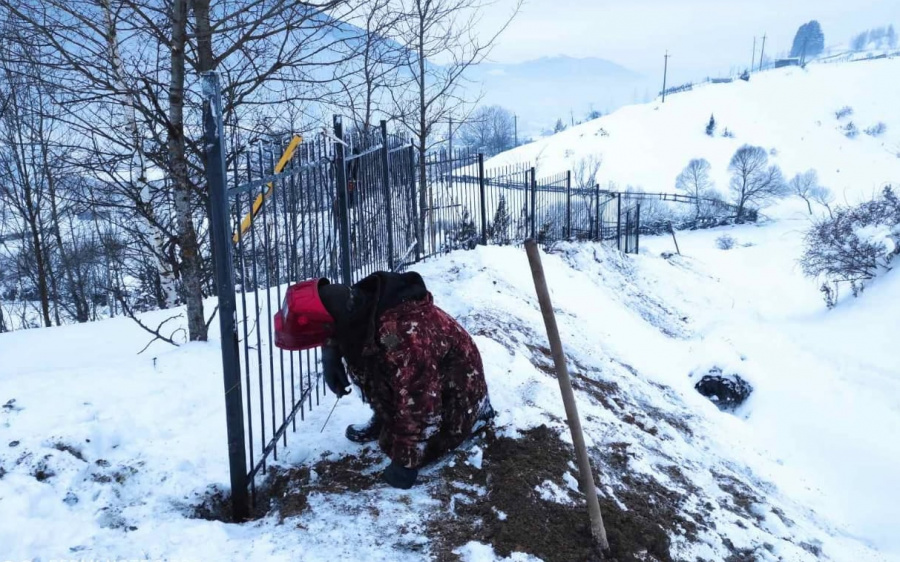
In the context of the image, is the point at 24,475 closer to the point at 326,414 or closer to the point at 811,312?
the point at 326,414

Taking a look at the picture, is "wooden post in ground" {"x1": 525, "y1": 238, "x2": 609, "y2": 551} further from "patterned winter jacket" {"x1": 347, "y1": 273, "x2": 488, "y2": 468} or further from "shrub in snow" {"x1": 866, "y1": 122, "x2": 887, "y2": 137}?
"shrub in snow" {"x1": 866, "y1": 122, "x2": 887, "y2": 137}

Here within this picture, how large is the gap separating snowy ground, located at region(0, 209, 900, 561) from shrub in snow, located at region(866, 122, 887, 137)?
258 ft

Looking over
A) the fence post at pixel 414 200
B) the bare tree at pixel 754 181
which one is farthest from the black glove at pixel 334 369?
the bare tree at pixel 754 181

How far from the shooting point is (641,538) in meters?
3.28

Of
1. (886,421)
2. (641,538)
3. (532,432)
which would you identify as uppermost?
(532,432)

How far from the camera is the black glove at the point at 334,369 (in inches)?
139

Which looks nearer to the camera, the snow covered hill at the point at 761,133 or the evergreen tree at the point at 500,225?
the evergreen tree at the point at 500,225

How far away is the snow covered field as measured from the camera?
309cm

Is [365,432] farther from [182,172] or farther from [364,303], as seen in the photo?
[182,172]

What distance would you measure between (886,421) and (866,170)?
65.4m

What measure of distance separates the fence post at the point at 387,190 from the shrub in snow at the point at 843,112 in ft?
304

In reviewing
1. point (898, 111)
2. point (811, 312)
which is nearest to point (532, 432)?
point (811, 312)

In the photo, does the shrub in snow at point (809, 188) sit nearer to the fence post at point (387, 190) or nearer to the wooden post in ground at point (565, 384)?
the fence post at point (387, 190)

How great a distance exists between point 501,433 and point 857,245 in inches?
723
